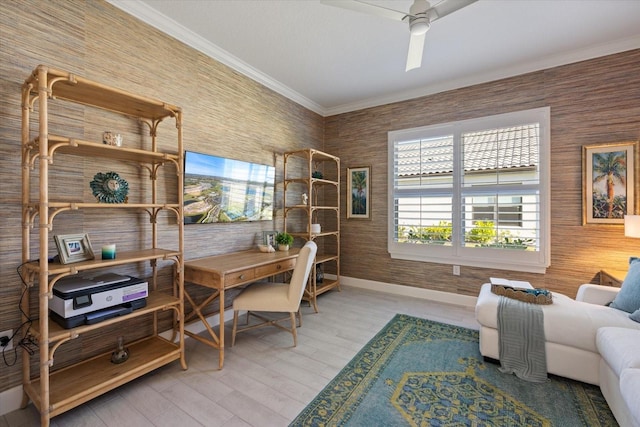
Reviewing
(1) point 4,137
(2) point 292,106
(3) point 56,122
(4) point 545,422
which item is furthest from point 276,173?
(4) point 545,422

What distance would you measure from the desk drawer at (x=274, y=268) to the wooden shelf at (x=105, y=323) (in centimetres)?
72

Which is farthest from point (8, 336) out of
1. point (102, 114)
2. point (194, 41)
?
point (194, 41)

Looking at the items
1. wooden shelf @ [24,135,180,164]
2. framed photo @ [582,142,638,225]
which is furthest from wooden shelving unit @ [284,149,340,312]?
framed photo @ [582,142,638,225]

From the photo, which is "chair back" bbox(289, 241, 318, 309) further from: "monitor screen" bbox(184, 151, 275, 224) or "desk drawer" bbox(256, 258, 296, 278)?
"monitor screen" bbox(184, 151, 275, 224)

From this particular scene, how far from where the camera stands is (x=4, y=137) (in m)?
1.63

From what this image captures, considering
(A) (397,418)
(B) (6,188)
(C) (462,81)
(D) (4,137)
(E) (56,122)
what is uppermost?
(C) (462,81)

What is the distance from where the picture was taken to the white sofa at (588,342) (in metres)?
1.48

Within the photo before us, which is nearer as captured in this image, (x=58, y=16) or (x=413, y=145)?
(x=58, y=16)

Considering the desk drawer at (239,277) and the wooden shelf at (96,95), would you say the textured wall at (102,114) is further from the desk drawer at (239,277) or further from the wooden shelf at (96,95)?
the desk drawer at (239,277)

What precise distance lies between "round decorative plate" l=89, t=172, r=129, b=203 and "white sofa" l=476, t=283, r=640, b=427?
2.78 m

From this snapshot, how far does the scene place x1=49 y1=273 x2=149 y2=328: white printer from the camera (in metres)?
1.57

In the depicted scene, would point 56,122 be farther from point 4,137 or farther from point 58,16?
point 58,16

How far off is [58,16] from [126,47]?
1.28ft

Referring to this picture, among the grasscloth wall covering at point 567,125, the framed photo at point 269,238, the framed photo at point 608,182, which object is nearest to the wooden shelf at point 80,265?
the framed photo at point 269,238
